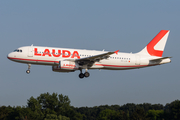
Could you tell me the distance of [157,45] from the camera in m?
64.5

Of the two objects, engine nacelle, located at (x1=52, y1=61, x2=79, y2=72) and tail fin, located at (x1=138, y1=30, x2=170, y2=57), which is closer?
engine nacelle, located at (x1=52, y1=61, x2=79, y2=72)

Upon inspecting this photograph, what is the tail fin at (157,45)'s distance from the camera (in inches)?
2500

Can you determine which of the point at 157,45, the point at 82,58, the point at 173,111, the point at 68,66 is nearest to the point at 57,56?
the point at 68,66

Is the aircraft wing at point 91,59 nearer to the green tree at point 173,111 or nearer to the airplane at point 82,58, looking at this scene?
the airplane at point 82,58

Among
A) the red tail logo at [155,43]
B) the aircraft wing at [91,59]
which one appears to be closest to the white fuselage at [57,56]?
the aircraft wing at [91,59]

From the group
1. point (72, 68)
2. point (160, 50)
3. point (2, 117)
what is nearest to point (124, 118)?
point (2, 117)

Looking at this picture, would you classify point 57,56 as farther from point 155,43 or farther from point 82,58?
point 155,43

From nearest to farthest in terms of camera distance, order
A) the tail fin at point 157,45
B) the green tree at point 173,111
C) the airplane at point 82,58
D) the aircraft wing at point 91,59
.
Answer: the aircraft wing at point 91,59 < the airplane at point 82,58 < the tail fin at point 157,45 < the green tree at point 173,111

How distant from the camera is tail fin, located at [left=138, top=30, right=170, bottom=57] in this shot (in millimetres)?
63494

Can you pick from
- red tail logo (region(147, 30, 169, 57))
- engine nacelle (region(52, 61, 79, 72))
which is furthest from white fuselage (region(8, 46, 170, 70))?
red tail logo (region(147, 30, 169, 57))

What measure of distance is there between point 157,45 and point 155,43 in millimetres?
598

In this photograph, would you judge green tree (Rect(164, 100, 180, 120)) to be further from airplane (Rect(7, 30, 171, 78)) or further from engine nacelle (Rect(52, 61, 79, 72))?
engine nacelle (Rect(52, 61, 79, 72))

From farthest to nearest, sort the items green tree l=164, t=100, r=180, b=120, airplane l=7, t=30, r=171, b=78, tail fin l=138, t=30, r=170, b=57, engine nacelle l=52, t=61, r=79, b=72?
green tree l=164, t=100, r=180, b=120
tail fin l=138, t=30, r=170, b=57
airplane l=7, t=30, r=171, b=78
engine nacelle l=52, t=61, r=79, b=72

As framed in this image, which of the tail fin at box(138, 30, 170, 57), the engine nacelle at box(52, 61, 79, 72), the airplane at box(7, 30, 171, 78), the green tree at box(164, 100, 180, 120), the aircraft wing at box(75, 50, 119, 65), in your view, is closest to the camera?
the engine nacelle at box(52, 61, 79, 72)
